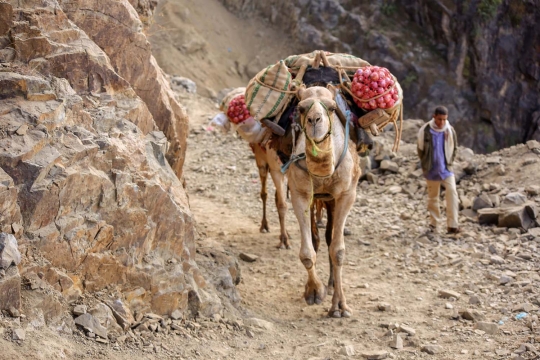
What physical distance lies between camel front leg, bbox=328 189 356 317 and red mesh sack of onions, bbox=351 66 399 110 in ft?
3.05

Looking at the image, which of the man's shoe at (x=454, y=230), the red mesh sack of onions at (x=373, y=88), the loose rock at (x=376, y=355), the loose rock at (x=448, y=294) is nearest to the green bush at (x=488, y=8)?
the man's shoe at (x=454, y=230)

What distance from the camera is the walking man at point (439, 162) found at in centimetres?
879

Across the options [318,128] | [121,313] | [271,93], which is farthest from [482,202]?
[121,313]

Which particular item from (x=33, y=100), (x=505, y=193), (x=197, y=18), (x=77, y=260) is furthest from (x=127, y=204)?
(x=197, y=18)

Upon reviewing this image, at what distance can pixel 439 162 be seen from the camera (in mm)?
8867

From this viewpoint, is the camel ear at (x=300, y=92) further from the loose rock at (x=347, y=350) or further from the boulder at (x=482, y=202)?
the boulder at (x=482, y=202)

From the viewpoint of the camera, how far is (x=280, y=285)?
6984 mm

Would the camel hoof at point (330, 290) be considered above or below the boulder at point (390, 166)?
below

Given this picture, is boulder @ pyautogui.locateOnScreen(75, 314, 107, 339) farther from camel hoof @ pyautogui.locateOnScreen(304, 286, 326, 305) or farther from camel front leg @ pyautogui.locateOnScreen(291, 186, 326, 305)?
camel hoof @ pyautogui.locateOnScreen(304, 286, 326, 305)

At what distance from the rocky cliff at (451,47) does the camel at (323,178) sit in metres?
20.8

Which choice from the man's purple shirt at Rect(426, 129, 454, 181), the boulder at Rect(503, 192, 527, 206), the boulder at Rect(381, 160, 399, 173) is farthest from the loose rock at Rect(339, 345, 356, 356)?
the boulder at Rect(381, 160, 399, 173)

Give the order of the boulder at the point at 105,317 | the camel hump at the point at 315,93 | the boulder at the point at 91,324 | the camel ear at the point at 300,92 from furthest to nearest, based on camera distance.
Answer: the camel ear at the point at 300,92, the camel hump at the point at 315,93, the boulder at the point at 105,317, the boulder at the point at 91,324

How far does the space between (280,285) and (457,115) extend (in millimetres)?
21658

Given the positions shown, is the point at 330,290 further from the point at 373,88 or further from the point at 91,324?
the point at 91,324
